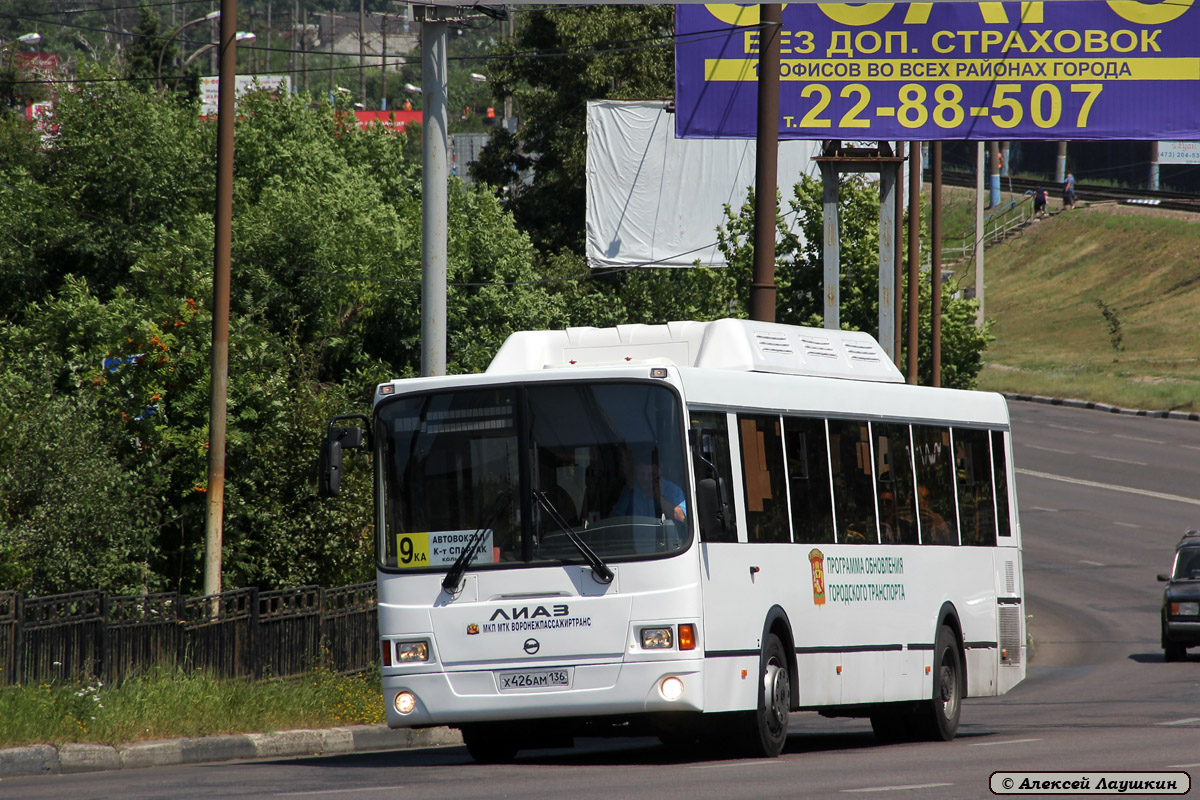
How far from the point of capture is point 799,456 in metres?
12.9

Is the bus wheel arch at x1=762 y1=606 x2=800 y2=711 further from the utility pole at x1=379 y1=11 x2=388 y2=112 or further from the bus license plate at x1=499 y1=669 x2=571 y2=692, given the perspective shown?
the utility pole at x1=379 y1=11 x2=388 y2=112

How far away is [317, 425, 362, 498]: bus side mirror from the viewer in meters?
11.8

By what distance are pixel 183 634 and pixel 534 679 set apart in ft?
21.0

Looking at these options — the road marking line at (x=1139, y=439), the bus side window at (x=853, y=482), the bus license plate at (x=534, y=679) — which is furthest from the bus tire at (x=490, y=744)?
the road marking line at (x=1139, y=439)

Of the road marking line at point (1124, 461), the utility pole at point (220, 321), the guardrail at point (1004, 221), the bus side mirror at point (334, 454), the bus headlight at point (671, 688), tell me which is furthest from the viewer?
the guardrail at point (1004, 221)

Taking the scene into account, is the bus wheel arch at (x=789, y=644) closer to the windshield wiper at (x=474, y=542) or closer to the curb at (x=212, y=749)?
the windshield wiper at (x=474, y=542)

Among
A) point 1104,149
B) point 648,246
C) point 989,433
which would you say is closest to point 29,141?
point 648,246

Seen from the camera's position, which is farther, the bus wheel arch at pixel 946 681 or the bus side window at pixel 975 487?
the bus side window at pixel 975 487

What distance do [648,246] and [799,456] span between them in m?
37.5

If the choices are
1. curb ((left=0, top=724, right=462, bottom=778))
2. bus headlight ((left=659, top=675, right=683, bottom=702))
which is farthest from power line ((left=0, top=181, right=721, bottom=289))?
bus headlight ((left=659, top=675, right=683, bottom=702))

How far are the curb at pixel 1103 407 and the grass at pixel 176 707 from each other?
47.6 metres

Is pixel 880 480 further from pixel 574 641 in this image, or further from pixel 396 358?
pixel 396 358

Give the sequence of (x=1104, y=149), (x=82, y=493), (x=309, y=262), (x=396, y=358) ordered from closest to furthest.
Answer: (x=82, y=493)
(x=309, y=262)
(x=396, y=358)
(x=1104, y=149)

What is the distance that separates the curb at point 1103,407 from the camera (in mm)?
59562
